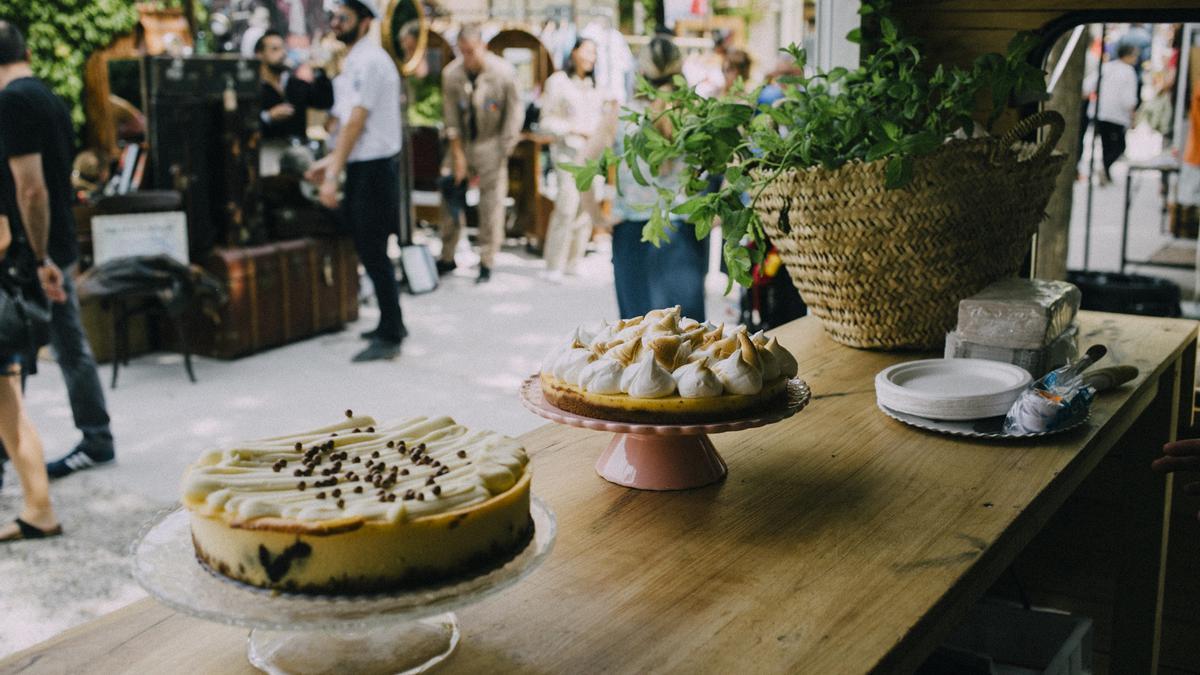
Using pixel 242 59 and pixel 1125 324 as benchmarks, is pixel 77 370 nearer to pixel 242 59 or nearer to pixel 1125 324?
pixel 242 59

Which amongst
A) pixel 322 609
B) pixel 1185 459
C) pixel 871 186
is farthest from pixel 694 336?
pixel 1185 459

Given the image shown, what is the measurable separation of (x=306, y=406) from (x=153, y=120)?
69.3 inches

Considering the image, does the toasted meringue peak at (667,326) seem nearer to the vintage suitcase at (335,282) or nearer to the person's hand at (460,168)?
the vintage suitcase at (335,282)

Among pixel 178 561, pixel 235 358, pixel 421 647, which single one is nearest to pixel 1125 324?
pixel 421 647

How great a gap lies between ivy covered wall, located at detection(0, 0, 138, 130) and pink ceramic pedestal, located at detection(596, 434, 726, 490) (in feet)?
24.6

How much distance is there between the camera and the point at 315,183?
629 cm

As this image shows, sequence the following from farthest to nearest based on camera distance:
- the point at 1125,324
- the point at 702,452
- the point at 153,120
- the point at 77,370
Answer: the point at 153,120, the point at 77,370, the point at 1125,324, the point at 702,452

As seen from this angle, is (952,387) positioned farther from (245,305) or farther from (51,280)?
(245,305)

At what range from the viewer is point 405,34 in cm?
773

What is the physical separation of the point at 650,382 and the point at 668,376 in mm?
26

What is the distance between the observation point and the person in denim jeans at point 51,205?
12.6ft

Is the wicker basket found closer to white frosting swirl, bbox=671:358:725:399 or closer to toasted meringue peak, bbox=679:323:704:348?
toasted meringue peak, bbox=679:323:704:348

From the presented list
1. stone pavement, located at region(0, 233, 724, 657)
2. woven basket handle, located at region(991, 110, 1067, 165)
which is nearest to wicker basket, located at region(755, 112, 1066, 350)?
woven basket handle, located at region(991, 110, 1067, 165)

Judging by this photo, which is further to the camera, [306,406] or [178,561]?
[306,406]
